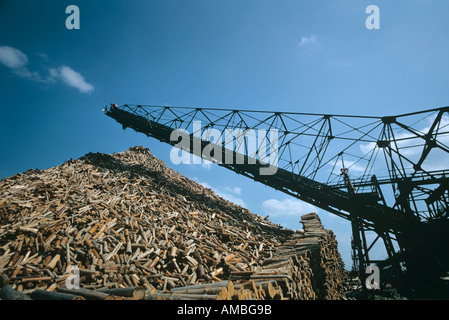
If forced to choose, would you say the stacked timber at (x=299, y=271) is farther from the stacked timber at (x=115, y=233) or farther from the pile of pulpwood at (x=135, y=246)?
the stacked timber at (x=115, y=233)

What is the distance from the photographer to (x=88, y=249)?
6.32 meters

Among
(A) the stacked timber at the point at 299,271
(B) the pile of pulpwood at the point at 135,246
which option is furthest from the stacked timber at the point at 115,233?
(A) the stacked timber at the point at 299,271

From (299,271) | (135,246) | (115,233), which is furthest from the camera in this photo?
(115,233)

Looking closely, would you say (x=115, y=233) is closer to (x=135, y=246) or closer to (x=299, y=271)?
(x=135, y=246)

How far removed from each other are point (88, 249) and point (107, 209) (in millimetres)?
2218

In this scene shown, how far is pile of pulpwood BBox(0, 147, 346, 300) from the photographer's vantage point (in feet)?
14.6

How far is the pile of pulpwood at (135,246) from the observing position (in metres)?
4.44

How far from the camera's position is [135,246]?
22.9 feet

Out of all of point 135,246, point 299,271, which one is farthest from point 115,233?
point 299,271

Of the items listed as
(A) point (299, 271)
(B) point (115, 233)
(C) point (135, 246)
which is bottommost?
(A) point (299, 271)

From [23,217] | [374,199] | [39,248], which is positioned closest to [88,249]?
[39,248]

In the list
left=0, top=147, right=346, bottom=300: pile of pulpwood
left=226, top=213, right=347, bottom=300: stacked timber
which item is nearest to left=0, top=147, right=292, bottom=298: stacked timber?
left=0, top=147, right=346, bottom=300: pile of pulpwood
